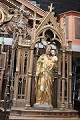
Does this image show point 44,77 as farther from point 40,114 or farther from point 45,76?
point 40,114

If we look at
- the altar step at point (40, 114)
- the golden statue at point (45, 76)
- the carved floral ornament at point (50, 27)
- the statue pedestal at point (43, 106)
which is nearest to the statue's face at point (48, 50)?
the golden statue at point (45, 76)

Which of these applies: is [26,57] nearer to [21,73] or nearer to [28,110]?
[21,73]

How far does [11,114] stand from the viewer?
3.90m

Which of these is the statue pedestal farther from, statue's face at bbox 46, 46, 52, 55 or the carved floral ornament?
the carved floral ornament

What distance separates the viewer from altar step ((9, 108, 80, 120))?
3.89m

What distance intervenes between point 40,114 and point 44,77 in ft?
2.34

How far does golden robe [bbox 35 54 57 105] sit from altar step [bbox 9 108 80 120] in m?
0.29

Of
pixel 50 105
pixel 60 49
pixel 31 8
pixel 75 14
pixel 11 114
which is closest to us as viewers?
pixel 11 114

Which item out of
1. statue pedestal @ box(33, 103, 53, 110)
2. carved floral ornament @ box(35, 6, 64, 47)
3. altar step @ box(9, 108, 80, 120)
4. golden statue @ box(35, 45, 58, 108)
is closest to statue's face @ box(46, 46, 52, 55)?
golden statue @ box(35, 45, 58, 108)

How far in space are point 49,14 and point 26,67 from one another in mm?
1214

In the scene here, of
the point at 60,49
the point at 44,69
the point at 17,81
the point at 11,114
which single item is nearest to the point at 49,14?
the point at 60,49

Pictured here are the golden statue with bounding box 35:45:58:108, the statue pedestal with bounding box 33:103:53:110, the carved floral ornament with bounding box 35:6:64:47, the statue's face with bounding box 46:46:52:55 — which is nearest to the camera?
the statue pedestal with bounding box 33:103:53:110

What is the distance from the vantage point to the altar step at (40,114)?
3.89 m

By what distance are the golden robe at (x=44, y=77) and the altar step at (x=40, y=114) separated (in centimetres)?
29
